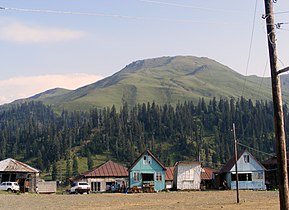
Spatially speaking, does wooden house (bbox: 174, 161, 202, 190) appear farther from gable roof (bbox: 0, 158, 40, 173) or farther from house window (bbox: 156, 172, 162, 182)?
gable roof (bbox: 0, 158, 40, 173)

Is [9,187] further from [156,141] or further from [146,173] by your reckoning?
[156,141]

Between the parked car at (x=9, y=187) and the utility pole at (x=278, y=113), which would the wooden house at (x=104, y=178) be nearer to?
the parked car at (x=9, y=187)

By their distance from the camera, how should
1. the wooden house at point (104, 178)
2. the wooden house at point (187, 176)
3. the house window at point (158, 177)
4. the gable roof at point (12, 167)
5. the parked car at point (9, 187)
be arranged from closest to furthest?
the parked car at point (9, 187), the gable roof at point (12, 167), the wooden house at point (187, 176), the house window at point (158, 177), the wooden house at point (104, 178)

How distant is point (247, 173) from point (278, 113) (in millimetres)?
65253

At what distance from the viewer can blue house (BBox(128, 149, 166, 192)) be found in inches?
3019

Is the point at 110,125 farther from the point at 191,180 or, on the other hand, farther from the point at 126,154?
the point at 191,180

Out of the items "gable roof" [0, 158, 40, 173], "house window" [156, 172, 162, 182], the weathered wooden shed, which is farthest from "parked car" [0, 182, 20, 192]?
"house window" [156, 172, 162, 182]

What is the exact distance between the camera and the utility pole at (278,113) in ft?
45.9

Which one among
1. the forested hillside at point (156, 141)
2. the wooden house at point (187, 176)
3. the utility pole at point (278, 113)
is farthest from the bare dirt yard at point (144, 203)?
the forested hillside at point (156, 141)

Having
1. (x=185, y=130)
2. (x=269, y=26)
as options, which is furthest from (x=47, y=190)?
(x=185, y=130)

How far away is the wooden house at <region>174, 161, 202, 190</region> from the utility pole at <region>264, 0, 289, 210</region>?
6408cm

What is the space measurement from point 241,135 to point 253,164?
10641 cm

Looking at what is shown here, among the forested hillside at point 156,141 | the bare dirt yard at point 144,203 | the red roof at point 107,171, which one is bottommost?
the bare dirt yard at point 144,203

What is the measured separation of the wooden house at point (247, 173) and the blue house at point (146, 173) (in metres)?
11.7
